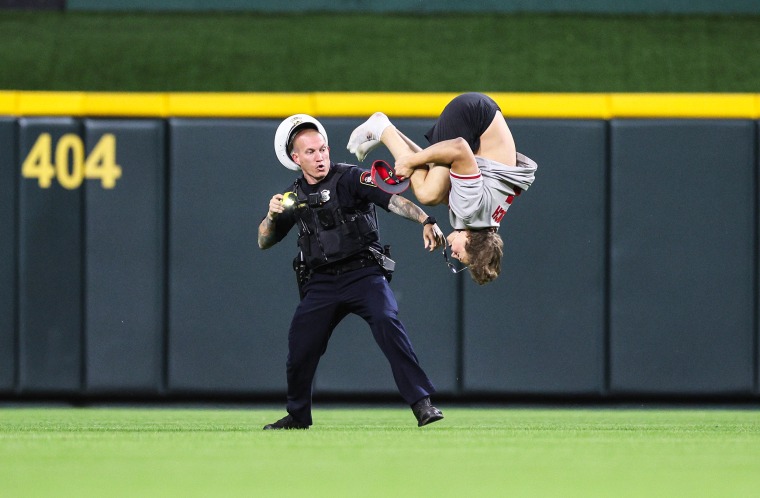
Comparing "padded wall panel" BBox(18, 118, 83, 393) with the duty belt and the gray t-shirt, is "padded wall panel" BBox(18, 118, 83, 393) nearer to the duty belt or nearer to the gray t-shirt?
the duty belt

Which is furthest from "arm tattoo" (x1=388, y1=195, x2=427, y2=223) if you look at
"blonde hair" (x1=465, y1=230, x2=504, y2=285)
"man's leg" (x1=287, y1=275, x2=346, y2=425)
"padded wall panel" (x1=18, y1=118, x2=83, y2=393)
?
"padded wall panel" (x1=18, y1=118, x2=83, y2=393)

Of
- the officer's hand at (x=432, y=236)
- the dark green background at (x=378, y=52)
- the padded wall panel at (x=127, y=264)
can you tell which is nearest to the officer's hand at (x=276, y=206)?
the officer's hand at (x=432, y=236)

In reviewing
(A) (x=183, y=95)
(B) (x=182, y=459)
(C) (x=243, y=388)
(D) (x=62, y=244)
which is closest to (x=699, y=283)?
(C) (x=243, y=388)

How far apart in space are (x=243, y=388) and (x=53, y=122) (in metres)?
2.26

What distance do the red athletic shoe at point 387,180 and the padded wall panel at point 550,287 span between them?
285 centimetres

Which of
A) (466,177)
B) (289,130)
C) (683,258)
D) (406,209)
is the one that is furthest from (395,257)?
(466,177)

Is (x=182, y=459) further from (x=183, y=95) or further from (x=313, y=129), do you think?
(x=183, y=95)

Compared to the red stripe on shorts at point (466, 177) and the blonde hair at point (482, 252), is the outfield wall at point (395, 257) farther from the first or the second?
the red stripe on shorts at point (466, 177)

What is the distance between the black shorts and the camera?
5.84m

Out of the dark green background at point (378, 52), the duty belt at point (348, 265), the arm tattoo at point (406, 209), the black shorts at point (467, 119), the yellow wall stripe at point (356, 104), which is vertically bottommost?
the duty belt at point (348, 265)

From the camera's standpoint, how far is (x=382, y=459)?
451cm

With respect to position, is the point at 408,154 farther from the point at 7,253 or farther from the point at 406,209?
the point at 7,253

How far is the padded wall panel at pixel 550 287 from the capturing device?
8.62 metres

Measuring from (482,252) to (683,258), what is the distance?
333 centimetres
